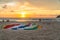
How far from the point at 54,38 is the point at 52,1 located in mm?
1062

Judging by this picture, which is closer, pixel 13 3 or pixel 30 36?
pixel 30 36

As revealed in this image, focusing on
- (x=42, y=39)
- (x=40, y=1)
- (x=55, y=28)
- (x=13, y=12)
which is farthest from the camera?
(x=40, y=1)

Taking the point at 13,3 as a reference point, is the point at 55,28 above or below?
below

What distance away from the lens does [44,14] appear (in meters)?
1.98

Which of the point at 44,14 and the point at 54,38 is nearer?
the point at 54,38

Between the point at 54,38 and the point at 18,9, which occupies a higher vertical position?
the point at 18,9

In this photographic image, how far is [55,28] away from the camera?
4.32ft

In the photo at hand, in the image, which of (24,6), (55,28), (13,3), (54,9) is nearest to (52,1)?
(54,9)

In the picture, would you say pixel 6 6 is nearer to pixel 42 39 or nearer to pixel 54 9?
pixel 54 9

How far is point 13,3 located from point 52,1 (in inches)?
21.0

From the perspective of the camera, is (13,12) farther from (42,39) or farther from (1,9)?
(42,39)

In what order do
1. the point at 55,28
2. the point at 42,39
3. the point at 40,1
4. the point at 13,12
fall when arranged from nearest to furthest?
the point at 42,39 < the point at 55,28 < the point at 13,12 < the point at 40,1

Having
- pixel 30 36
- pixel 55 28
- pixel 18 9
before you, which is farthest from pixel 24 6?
pixel 30 36

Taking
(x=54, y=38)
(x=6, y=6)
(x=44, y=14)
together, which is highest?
(x=6, y=6)
